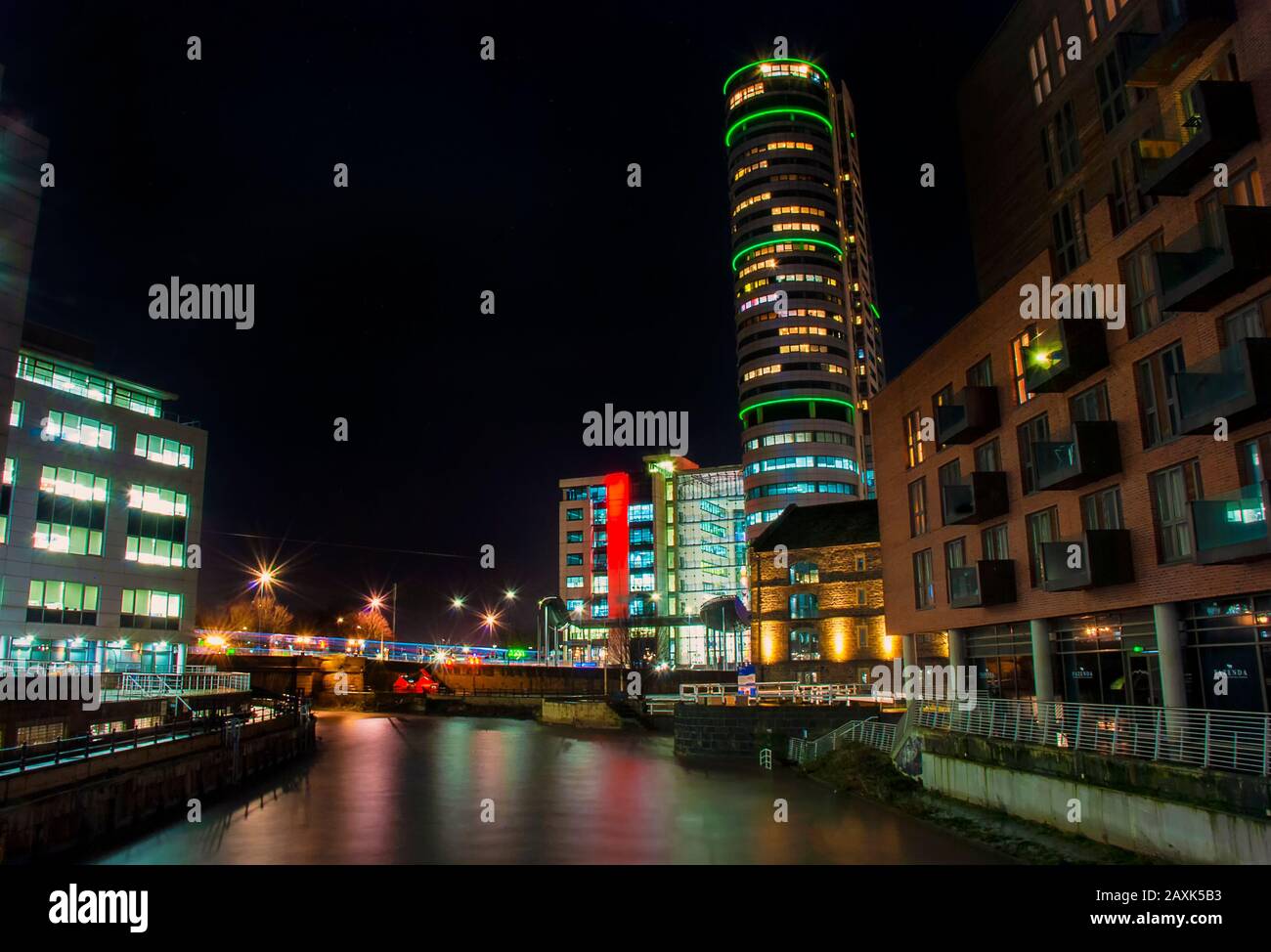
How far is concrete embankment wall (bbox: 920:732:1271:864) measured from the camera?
48.0 feet

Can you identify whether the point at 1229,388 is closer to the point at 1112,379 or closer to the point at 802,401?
the point at 1112,379

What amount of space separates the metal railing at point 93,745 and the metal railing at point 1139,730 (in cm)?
2321

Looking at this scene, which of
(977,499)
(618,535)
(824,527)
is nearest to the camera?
(977,499)

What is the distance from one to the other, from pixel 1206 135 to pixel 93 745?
31871 millimetres

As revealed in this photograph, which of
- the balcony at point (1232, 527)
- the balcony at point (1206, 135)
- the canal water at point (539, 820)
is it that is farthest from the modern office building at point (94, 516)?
the balcony at point (1206, 135)

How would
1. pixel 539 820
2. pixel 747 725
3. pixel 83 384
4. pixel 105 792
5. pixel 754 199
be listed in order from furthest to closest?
pixel 754 199 < pixel 83 384 < pixel 747 725 < pixel 539 820 < pixel 105 792

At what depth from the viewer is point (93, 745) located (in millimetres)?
24000

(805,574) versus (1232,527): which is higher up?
(805,574)

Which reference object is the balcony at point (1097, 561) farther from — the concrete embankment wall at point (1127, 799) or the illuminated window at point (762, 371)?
the illuminated window at point (762, 371)

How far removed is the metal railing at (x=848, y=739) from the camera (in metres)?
34.0

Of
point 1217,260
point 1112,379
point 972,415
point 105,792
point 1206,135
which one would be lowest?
point 105,792

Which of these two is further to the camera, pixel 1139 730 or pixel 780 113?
pixel 780 113

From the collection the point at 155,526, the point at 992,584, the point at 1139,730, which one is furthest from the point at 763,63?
the point at 1139,730
